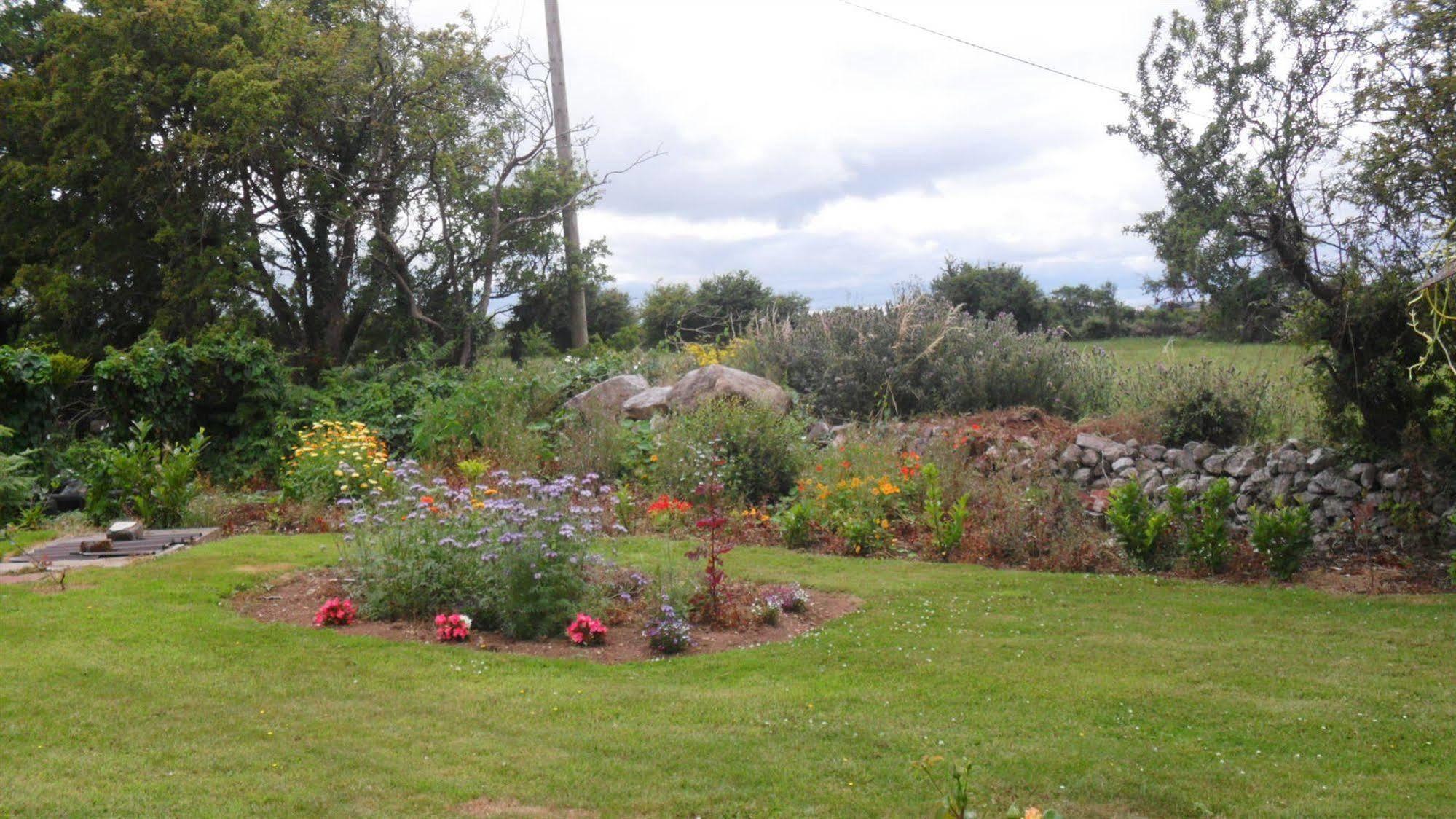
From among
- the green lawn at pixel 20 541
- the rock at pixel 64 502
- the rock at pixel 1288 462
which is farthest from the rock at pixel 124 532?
the rock at pixel 1288 462

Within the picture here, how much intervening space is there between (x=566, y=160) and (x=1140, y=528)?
43.5 ft

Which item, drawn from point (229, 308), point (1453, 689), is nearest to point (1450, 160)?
point (1453, 689)

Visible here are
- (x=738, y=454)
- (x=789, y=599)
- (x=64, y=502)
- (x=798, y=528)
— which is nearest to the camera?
(x=789, y=599)

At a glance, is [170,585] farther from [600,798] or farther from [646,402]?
[646,402]

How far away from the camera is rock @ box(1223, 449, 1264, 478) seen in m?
9.05

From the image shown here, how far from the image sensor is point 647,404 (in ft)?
42.1

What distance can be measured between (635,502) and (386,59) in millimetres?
9830

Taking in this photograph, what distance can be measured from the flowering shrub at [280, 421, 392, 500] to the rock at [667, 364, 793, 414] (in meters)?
3.42

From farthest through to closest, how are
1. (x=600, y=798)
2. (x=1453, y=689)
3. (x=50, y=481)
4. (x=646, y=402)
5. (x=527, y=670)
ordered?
(x=646, y=402), (x=50, y=481), (x=527, y=670), (x=1453, y=689), (x=600, y=798)

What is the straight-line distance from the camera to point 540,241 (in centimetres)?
1881

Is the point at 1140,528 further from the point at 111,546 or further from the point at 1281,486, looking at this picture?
the point at 111,546

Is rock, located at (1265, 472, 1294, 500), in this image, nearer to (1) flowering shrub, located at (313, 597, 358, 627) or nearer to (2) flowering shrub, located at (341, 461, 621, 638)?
(2) flowering shrub, located at (341, 461, 621, 638)

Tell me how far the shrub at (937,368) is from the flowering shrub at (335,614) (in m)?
7.20

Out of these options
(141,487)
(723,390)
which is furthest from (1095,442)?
(141,487)
